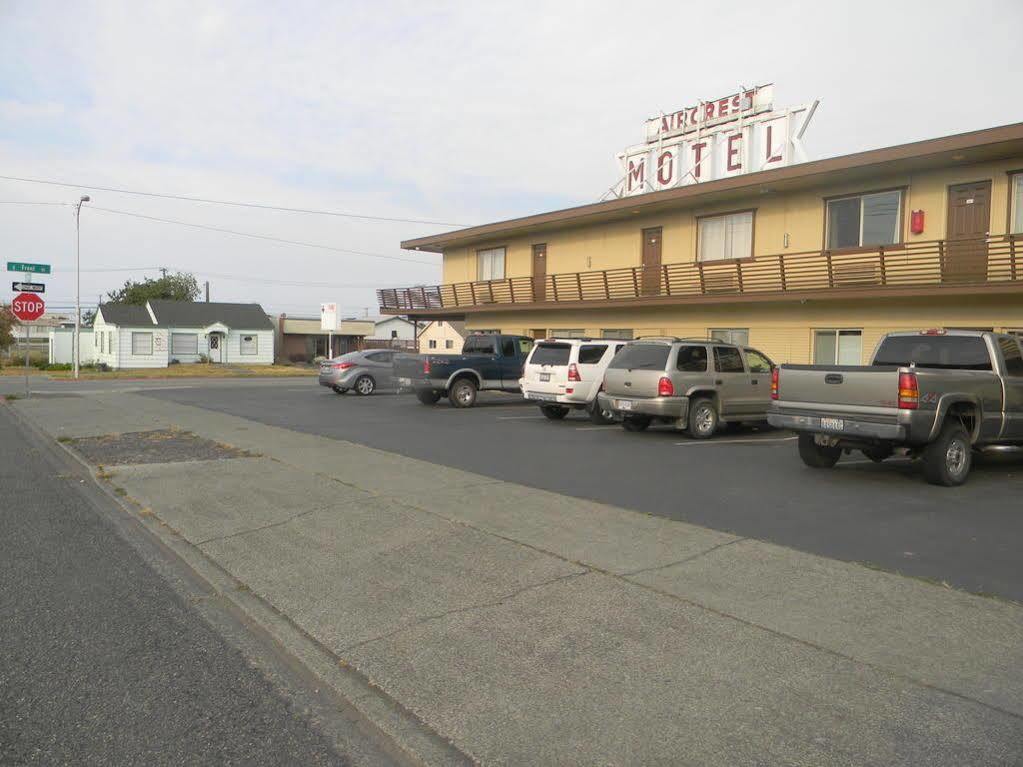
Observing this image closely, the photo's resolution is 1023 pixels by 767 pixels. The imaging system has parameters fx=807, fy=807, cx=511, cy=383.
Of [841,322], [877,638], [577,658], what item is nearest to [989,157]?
[841,322]

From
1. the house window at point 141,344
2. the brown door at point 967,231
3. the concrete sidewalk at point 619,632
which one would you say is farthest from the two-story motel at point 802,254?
the house window at point 141,344

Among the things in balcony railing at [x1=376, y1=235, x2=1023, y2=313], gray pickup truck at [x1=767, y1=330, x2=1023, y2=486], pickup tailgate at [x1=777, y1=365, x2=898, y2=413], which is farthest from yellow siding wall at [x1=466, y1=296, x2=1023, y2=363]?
pickup tailgate at [x1=777, y1=365, x2=898, y2=413]

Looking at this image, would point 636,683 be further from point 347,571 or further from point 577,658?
point 347,571

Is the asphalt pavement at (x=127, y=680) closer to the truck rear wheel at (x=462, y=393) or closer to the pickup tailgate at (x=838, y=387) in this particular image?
the pickup tailgate at (x=838, y=387)

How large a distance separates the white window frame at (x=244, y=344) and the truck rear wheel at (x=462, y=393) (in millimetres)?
37301

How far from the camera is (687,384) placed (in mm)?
14805

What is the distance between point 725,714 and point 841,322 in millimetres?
19323

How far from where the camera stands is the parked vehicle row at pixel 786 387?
976 centimetres

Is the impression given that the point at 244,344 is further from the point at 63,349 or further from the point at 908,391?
the point at 908,391

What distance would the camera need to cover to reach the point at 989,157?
18.3 meters

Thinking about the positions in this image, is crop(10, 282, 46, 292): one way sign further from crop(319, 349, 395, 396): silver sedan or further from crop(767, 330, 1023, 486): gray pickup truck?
crop(767, 330, 1023, 486): gray pickup truck

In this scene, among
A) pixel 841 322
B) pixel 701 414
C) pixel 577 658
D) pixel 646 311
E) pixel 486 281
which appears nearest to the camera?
pixel 577 658

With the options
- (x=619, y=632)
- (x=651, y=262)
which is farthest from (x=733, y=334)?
(x=619, y=632)

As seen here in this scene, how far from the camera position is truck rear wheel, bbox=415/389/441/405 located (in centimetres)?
2203
